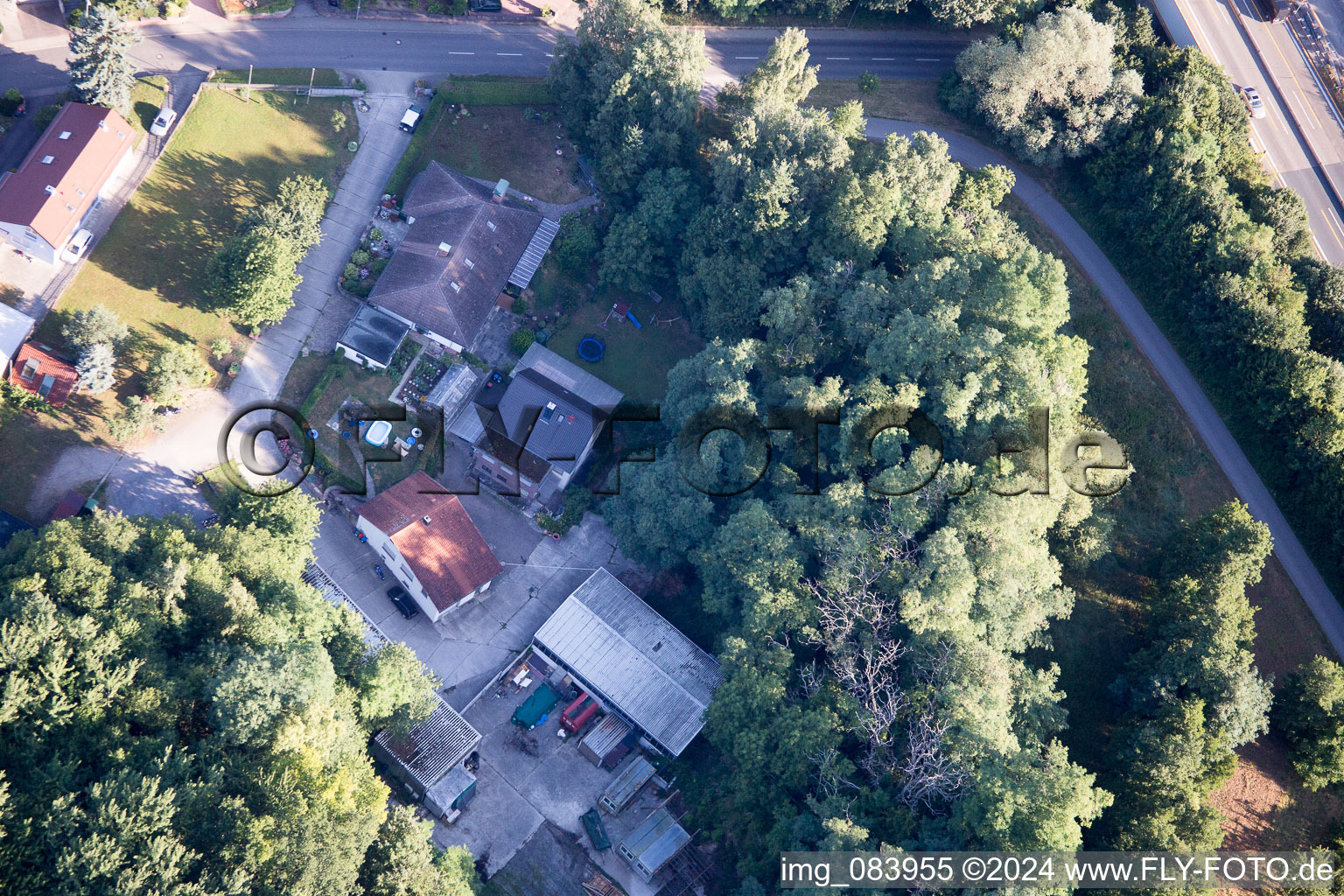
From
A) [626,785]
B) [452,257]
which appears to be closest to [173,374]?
[452,257]

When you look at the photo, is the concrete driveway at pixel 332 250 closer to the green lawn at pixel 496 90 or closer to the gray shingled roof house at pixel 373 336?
the gray shingled roof house at pixel 373 336

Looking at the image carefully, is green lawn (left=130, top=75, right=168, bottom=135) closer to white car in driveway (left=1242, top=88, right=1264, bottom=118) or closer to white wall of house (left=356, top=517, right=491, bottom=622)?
white wall of house (left=356, top=517, right=491, bottom=622)

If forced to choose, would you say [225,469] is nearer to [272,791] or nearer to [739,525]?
[272,791]

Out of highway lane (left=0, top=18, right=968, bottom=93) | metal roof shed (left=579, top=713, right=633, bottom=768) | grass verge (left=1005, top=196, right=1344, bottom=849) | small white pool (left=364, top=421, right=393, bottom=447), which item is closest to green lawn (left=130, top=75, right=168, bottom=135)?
highway lane (left=0, top=18, right=968, bottom=93)

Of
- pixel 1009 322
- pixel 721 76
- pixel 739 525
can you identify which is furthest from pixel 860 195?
pixel 739 525

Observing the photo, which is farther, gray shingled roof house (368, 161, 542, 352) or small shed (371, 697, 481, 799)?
gray shingled roof house (368, 161, 542, 352)
